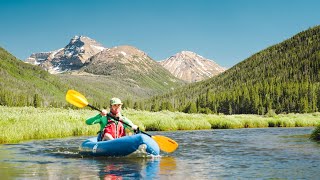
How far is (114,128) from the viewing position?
17688mm

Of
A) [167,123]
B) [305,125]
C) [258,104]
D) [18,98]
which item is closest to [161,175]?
[167,123]

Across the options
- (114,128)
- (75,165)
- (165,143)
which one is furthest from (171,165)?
(114,128)

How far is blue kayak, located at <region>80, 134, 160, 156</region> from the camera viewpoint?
16203 millimetres

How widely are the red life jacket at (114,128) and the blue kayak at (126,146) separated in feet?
2.15

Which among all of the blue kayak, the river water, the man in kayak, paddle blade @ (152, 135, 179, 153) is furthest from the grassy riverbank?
paddle blade @ (152, 135, 179, 153)

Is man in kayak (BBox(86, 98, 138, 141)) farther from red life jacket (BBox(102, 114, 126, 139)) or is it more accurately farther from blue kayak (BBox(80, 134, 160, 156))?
blue kayak (BBox(80, 134, 160, 156))

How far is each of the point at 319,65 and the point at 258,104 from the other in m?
67.8

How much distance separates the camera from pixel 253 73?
199m

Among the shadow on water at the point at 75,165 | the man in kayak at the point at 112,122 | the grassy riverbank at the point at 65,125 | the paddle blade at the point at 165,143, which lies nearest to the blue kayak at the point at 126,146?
the shadow on water at the point at 75,165

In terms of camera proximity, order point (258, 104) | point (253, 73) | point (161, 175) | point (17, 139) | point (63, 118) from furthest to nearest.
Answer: point (253, 73)
point (258, 104)
point (63, 118)
point (17, 139)
point (161, 175)

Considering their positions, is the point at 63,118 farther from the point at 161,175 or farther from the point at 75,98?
the point at 161,175

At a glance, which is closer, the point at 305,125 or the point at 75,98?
the point at 75,98

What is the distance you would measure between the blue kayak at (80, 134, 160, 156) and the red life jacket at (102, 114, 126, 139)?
0.65 meters

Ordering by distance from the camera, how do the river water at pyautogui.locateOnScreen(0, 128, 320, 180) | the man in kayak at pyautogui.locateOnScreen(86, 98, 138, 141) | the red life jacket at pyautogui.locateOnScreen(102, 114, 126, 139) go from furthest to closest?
the red life jacket at pyautogui.locateOnScreen(102, 114, 126, 139) < the man in kayak at pyautogui.locateOnScreen(86, 98, 138, 141) < the river water at pyautogui.locateOnScreen(0, 128, 320, 180)
